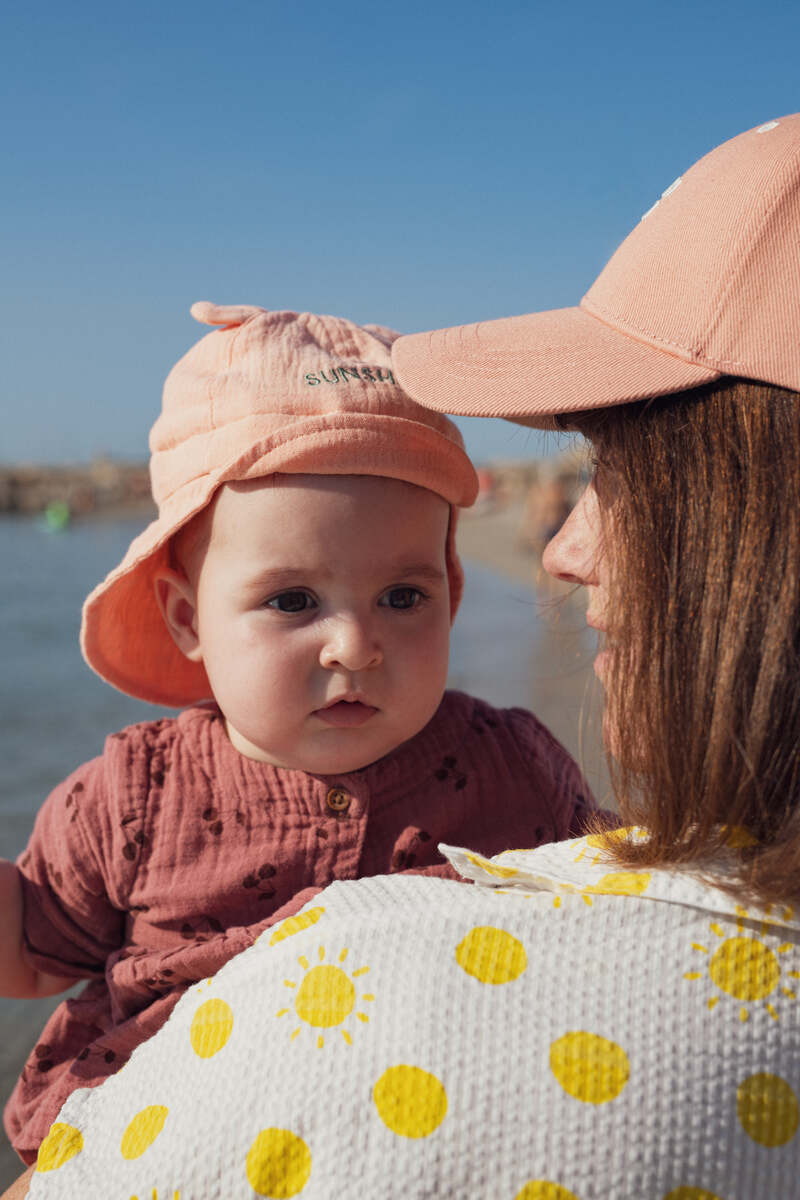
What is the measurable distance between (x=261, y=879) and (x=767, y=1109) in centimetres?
95

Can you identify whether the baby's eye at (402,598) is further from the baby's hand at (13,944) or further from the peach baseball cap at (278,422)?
the baby's hand at (13,944)

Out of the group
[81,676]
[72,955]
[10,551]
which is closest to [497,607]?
[81,676]

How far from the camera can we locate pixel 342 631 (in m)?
1.71

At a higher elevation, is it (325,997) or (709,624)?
(709,624)

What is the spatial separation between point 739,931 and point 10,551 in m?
27.1

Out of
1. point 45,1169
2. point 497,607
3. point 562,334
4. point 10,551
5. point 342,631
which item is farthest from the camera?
point 10,551

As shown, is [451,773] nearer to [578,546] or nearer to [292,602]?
[292,602]

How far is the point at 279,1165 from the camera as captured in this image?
99 centimetres

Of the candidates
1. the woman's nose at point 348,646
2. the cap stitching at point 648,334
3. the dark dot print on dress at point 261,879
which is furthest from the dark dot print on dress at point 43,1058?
the cap stitching at point 648,334

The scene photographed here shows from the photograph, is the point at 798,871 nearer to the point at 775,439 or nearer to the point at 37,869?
the point at 775,439

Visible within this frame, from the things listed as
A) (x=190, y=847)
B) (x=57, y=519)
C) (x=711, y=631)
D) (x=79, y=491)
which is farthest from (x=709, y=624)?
(x=79, y=491)

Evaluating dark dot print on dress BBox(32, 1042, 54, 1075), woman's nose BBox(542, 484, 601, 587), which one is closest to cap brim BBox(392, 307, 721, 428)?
woman's nose BBox(542, 484, 601, 587)

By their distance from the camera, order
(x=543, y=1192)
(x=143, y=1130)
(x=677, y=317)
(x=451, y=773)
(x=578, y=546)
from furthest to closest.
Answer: (x=451, y=773), (x=578, y=546), (x=677, y=317), (x=143, y=1130), (x=543, y=1192)

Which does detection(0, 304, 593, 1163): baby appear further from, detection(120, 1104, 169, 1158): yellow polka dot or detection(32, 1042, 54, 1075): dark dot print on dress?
detection(120, 1104, 169, 1158): yellow polka dot
